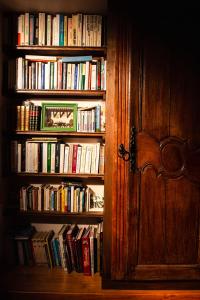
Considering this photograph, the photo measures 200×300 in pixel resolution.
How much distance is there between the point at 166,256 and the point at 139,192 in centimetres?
48

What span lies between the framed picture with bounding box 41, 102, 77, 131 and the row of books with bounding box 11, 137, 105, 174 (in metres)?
0.12

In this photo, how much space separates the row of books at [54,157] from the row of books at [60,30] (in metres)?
0.79

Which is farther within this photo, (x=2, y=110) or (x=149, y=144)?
(x=2, y=110)

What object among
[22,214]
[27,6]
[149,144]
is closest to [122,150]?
[149,144]

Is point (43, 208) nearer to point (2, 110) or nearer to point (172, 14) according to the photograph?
point (2, 110)

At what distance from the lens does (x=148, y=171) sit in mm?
1770

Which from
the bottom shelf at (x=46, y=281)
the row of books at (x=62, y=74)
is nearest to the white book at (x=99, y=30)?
the row of books at (x=62, y=74)

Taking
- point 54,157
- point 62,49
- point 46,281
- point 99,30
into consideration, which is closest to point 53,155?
point 54,157

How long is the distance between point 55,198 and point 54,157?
0.34 m

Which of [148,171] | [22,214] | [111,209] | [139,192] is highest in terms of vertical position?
[148,171]

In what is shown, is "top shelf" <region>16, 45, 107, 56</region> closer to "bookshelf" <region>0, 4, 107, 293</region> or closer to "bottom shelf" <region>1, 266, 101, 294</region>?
"bookshelf" <region>0, 4, 107, 293</region>

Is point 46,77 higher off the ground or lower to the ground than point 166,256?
higher

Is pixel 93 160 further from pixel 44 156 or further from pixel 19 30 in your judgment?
pixel 19 30

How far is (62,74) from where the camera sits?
217 cm
